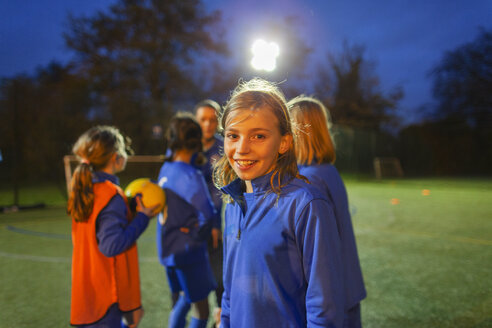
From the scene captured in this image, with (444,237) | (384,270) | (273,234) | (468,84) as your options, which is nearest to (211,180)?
(273,234)

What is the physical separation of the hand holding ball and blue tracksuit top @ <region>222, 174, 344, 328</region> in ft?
3.59

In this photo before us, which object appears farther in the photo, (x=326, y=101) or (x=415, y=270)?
(x=326, y=101)

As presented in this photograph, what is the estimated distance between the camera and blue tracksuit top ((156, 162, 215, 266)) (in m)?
2.58

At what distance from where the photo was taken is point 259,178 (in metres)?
1.52

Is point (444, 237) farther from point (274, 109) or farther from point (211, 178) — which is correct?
point (274, 109)

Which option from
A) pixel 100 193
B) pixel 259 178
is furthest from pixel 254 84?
pixel 100 193

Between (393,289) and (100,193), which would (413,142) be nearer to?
(393,289)

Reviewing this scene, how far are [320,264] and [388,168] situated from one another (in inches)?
1032

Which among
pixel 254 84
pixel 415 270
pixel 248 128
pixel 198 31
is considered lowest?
pixel 415 270

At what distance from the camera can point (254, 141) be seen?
1.50m

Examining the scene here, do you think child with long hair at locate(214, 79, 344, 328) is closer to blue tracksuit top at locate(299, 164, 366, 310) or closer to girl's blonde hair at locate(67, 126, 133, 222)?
blue tracksuit top at locate(299, 164, 366, 310)

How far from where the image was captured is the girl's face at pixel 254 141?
1493 mm

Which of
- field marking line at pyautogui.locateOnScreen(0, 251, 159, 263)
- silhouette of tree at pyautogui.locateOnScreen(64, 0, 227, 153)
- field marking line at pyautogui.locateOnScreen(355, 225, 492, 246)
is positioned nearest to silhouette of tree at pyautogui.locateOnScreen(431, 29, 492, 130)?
silhouette of tree at pyautogui.locateOnScreen(64, 0, 227, 153)

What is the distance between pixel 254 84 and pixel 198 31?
87.3 feet
